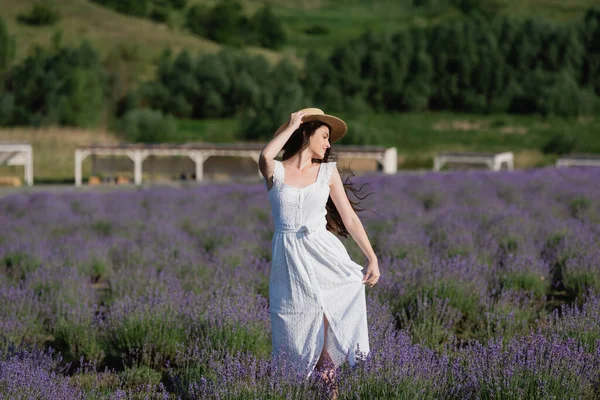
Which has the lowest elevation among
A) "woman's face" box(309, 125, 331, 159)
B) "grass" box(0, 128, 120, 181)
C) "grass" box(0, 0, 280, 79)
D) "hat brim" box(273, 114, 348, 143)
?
"grass" box(0, 128, 120, 181)

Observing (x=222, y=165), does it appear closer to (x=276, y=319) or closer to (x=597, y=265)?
(x=597, y=265)

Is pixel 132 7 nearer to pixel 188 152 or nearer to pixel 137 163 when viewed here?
pixel 188 152

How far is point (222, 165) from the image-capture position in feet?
121

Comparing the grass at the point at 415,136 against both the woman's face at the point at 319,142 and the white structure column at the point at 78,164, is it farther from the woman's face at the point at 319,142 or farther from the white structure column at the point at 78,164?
the woman's face at the point at 319,142

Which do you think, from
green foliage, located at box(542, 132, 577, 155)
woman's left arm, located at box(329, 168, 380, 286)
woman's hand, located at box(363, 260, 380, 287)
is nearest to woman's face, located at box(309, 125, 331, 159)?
woman's left arm, located at box(329, 168, 380, 286)

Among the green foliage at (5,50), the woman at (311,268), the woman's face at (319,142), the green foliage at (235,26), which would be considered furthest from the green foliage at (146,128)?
the green foliage at (235,26)

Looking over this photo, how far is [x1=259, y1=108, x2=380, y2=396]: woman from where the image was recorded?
4477 millimetres

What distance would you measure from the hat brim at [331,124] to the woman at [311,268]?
0.4 inches

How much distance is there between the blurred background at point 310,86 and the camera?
178 feet

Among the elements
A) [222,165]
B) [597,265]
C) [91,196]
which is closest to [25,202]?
[91,196]

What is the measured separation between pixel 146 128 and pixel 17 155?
64.1ft

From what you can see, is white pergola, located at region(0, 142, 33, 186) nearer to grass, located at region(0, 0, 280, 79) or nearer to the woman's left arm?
the woman's left arm

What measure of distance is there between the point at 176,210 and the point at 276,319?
446 inches

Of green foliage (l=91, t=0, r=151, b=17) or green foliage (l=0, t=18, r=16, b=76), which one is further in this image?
green foliage (l=91, t=0, r=151, b=17)
